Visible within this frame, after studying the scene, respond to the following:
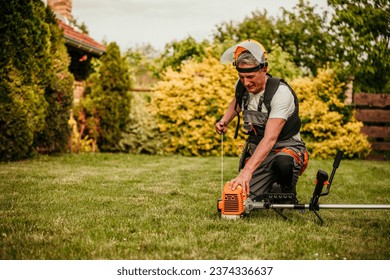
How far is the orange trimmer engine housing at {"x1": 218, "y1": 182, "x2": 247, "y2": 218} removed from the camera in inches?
155

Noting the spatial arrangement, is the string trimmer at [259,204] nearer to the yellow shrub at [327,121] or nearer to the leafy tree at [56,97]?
the leafy tree at [56,97]

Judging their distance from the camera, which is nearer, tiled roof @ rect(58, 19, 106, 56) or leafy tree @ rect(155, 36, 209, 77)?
tiled roof @ rect(58, 19, 106, 56)

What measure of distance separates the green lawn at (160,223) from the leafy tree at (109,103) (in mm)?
4415

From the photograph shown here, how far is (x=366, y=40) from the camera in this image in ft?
40.7

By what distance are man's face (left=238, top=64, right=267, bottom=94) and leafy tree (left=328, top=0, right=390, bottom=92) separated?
8.35 metres

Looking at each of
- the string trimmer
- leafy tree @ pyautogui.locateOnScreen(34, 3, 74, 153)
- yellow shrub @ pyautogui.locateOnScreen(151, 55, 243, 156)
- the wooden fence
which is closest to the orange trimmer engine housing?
the string trimmer

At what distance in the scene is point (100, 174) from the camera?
7.13m

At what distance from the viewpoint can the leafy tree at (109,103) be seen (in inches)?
448

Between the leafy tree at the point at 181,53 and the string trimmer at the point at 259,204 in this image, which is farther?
the leafy tree at the point at 181,53

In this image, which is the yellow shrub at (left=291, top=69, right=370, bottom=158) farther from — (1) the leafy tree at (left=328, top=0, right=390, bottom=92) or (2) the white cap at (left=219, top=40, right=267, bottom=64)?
(2) the white cap at (left=219, top=40, right=267, bottom=64)

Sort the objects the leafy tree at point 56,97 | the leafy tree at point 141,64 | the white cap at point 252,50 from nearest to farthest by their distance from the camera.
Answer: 1. the white cap at point 252,50
2. the leafy tree at point 56,97
3. the leafy tree at point 141,64

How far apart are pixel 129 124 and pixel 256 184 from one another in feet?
25.0

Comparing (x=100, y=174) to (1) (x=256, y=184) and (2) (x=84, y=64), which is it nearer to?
(1) (x=256, y=184)

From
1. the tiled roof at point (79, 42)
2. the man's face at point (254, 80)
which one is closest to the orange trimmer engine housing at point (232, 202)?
the man's face at point (254, 80)
